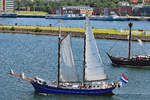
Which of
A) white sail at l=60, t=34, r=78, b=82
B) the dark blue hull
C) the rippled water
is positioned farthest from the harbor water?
white sail at l=60, t=34, r=78, b=82

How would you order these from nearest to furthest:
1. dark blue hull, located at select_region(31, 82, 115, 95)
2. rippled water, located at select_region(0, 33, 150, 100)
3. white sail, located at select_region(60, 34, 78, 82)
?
dark blue hull, located at select_region(31, 82, 115, 95) → white sail, located at select_region(60, 34, 78, 82) → rippled water, located at select_region(0, 33, 150, 100)

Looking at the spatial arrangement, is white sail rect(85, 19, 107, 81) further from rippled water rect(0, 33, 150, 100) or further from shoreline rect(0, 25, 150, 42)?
shoreline rect(0, 25, 150, 42)

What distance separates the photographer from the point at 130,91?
188ft

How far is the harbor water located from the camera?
180ft

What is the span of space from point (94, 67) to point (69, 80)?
10.7 ft

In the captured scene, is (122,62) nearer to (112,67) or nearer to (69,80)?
(112,67)

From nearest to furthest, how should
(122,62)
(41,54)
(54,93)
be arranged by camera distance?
(54,93) → (122,62) → (41,54)

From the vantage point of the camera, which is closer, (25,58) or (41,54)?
(25,58)

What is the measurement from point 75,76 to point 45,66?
18532mm

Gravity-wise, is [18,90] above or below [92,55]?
below

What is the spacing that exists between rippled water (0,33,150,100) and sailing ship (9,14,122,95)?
83cm

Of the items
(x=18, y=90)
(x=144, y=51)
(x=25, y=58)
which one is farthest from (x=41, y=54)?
(x=18, y=90)

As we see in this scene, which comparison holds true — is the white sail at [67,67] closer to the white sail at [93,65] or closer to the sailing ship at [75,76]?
the sailing ship at [75,76]

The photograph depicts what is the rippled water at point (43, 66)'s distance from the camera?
180 feet
